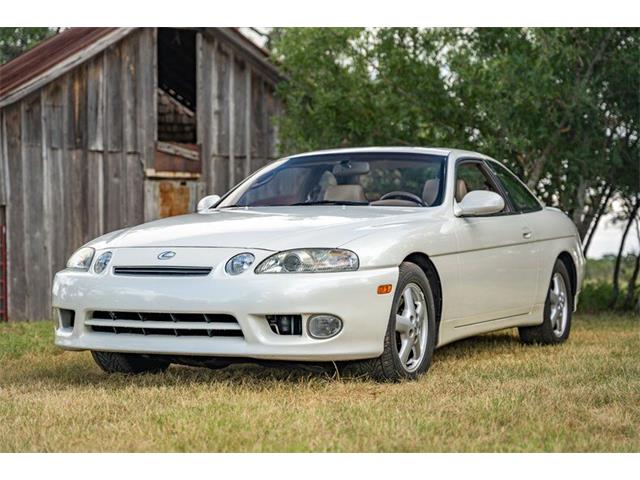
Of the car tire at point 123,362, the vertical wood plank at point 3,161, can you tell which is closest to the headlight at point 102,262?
the car tire at point 123,362

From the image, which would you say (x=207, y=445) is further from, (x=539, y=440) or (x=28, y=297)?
(x=28, y=297)

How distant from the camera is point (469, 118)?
15891 mm

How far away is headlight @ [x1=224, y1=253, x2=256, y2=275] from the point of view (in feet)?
23.3

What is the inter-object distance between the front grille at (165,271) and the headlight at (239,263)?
4.8 inches

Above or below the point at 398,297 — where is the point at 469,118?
above

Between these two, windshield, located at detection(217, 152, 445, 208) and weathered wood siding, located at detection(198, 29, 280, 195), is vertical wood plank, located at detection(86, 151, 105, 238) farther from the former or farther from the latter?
windshield, located at detection(217, 152, 445, 208)

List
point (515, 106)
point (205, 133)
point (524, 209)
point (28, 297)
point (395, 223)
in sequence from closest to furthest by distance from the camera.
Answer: point (395, 223) → point (524, 209) → point (515, 106) → point (28, 297) → point (205, 133)

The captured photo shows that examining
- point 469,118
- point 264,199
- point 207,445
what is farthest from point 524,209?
point 469,118

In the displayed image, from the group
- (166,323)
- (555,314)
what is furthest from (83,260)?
(555,314)

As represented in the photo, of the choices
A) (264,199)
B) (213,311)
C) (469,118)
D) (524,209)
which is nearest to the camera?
(213,311)

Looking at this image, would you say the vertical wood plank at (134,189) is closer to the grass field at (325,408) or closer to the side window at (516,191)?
the side window at (516,191)

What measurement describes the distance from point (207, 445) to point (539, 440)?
5.15 feet

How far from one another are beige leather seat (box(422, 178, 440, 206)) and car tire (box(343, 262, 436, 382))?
0.81 meters

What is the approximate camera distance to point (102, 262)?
300 inches
